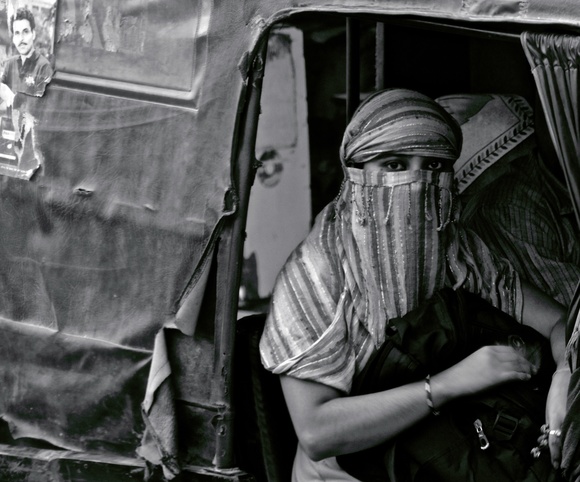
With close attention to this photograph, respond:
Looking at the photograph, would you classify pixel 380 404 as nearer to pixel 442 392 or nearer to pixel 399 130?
pixel 442 392

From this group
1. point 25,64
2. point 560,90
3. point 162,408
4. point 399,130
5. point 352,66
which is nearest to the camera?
point 560,90

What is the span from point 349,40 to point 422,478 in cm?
189

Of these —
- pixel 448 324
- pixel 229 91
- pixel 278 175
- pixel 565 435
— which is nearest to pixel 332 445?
pixel 448 324

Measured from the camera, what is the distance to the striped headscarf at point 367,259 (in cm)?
262

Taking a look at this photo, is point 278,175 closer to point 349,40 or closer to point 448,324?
point 349,40

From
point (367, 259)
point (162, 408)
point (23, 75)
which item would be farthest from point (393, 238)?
point (23, 75)

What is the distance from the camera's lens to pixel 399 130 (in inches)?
104

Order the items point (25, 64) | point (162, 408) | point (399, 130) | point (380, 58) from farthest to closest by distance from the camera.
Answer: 1. point (380, 58)
2. point (25, 64)
3. point (162, 408)
4. point (399, 130)

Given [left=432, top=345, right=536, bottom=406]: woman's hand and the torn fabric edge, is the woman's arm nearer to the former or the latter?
[left=432, top=345, right=536, bottom=406]: woman's hand

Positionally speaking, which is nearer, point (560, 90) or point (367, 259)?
point (560, 90)

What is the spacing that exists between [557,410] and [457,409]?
278 millimetres

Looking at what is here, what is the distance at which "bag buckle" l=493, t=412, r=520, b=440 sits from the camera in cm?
244

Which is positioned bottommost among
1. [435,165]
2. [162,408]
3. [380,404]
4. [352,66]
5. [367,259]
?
[162,408]

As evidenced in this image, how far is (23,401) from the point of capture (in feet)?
10.1
